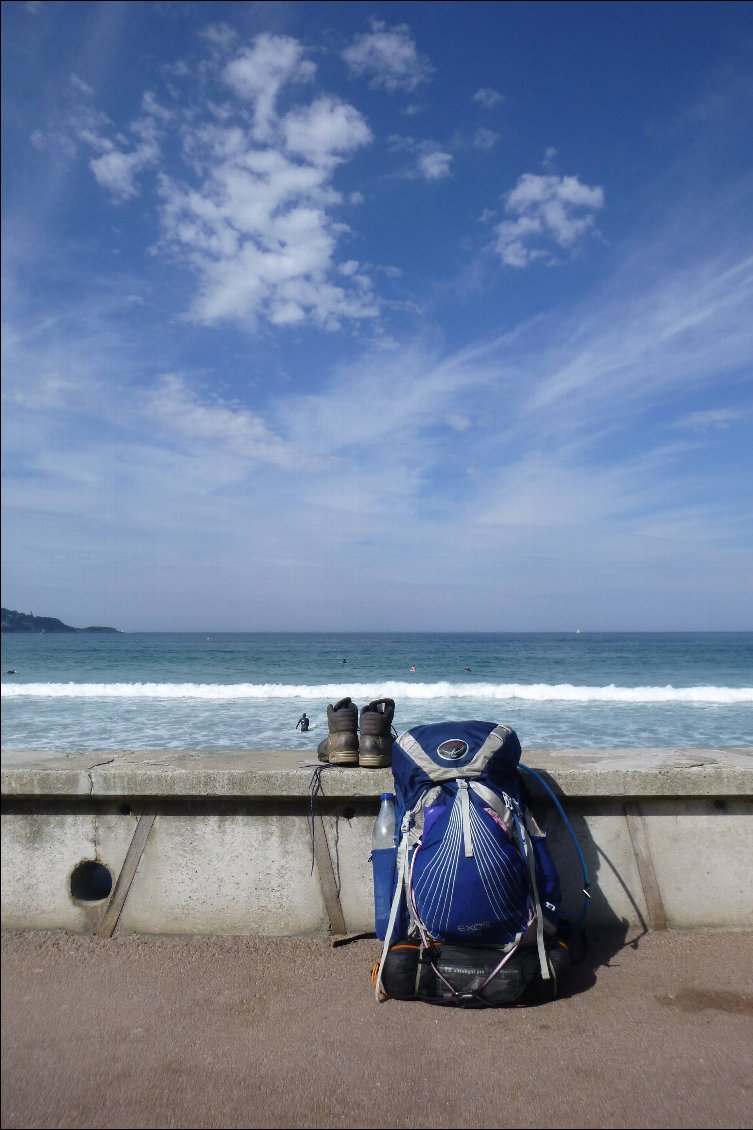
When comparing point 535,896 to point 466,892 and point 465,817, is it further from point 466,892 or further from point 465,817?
point 465,817

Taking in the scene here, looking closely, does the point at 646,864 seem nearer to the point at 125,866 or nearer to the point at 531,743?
the point at 125,866

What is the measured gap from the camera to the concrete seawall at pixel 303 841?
3049 mm

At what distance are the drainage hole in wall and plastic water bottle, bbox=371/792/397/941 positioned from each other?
113 cm

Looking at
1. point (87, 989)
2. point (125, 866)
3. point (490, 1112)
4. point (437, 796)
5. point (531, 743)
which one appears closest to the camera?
point (490, 1112)

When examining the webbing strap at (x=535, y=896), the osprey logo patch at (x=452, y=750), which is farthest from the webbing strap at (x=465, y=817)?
the webbing strap at (x=535, y=896)

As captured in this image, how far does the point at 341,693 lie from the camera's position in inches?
1067

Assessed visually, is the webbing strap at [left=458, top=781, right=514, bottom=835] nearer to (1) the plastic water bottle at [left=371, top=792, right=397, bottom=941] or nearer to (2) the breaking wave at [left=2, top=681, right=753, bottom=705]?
(1) the plastic water bottle at [left=371, top=792, right=397, bottom=941]

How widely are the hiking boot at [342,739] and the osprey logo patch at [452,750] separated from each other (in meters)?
0.52

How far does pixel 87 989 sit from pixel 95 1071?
1.44 feet

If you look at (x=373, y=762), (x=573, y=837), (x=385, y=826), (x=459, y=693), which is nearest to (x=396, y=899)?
(x=385, y=826)

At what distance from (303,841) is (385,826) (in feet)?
1.39

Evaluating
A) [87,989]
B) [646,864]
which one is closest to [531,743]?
[646,864]

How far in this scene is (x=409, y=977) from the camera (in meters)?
2.67

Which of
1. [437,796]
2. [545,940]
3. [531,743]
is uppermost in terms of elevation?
[437,796]
